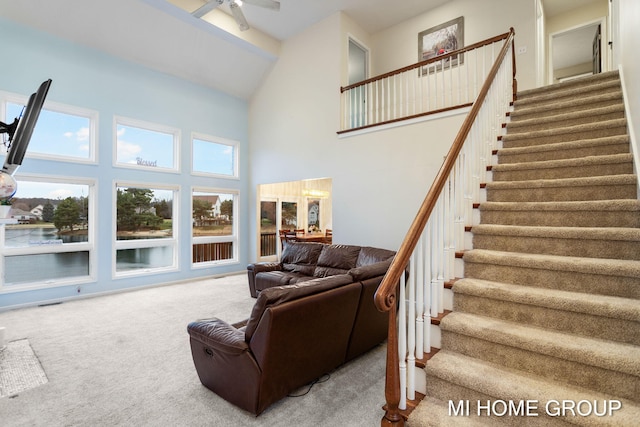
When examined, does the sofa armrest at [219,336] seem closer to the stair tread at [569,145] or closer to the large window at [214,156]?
the stair tread at [569,145]

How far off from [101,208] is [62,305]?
5.34ft

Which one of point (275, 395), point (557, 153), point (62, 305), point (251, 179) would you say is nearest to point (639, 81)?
point (557, 153)

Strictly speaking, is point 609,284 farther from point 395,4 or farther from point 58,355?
point 395,4

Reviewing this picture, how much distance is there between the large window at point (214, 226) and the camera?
6.74m

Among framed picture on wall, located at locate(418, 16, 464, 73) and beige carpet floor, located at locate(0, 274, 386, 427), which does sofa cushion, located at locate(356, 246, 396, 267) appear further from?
framed picture on wall, located at locate(418, 16, 464, 73)

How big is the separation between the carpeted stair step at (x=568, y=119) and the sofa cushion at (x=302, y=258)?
10.8ft

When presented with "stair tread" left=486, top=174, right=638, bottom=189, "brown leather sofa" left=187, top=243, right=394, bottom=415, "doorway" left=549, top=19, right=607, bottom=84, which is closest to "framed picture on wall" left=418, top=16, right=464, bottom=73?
"doorway" left=549, top=19, right=607, bottom=84

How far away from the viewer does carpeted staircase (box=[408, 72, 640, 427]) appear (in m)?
1.49

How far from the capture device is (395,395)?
5.22 feet

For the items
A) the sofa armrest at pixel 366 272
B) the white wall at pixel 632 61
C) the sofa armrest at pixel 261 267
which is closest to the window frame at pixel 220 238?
the sofa armrest at pixel 261 267

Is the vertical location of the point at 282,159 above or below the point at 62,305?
above

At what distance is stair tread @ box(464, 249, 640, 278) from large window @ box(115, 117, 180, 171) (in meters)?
5.91

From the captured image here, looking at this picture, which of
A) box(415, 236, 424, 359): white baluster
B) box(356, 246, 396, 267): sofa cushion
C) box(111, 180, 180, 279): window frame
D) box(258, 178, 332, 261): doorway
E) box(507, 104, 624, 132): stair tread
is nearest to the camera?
box(415, 236, 424, 359): white baluster

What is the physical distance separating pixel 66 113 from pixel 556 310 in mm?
6822
